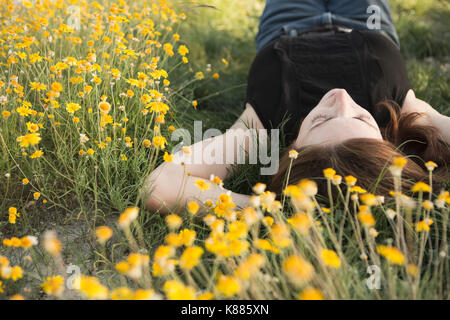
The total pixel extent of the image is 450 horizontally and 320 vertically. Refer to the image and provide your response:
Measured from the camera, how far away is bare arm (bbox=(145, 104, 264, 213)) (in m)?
1.84

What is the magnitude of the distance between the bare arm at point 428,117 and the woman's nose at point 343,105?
1.67 feet

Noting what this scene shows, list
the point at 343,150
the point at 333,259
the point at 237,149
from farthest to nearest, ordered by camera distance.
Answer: the point at 237,149
the point at 343,150
the point at 333,259

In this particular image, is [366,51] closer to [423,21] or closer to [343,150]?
[343,150]

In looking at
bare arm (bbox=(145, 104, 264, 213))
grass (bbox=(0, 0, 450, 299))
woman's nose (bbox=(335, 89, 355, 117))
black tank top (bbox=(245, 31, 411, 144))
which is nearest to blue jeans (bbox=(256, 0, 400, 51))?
black tank top (bbox=(245, 31, 411, 144))

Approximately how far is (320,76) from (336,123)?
2.12ft

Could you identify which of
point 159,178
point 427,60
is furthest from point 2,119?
point 427,60

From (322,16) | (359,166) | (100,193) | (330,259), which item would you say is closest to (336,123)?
(359,166)

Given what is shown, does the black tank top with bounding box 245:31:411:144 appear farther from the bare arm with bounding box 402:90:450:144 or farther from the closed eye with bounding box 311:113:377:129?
the closed eye with bounding box 311:113:377:129

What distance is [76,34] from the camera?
8.79 feet

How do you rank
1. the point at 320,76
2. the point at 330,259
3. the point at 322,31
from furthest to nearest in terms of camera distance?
the point at 322,31, the point at 320,76, the point at 330,259

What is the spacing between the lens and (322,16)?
2.96 meters

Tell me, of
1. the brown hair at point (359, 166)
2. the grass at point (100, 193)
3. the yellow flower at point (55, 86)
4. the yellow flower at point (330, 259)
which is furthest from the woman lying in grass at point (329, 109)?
the yellow flower at point (330, 259)

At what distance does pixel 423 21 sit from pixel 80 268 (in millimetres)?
4163

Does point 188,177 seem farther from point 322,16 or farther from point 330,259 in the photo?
point 322,16
